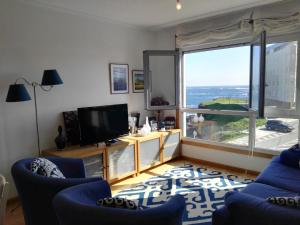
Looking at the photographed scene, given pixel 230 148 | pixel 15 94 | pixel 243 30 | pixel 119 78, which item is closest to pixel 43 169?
pixel 15 94

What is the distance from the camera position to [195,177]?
3.57m

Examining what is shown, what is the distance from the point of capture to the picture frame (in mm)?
4270

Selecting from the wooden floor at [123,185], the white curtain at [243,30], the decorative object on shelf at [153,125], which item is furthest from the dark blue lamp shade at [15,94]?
the white curtain at [243,30]

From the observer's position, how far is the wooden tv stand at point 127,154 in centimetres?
311

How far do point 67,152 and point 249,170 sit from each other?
2.67 m

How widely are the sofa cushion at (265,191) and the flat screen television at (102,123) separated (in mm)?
1969

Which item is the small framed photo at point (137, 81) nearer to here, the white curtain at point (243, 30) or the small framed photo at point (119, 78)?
the small framed photo at point (119, 78)

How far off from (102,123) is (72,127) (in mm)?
407

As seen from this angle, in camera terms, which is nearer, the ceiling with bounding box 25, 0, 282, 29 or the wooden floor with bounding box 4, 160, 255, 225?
the wooden floor with bounding box 4, 160, 255, 225

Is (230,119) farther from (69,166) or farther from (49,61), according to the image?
(49,61)

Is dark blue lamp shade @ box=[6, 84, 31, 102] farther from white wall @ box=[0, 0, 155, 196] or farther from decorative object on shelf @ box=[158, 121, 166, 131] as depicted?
decorative object on shelf @ box=[158, 121, 166, 131]

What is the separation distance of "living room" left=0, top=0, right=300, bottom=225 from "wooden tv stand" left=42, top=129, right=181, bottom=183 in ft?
0.06

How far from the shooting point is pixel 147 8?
10.8 feet

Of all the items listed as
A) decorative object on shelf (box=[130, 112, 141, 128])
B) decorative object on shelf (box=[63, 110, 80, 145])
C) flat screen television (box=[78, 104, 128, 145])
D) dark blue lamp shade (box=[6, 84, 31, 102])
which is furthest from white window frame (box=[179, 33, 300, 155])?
dark blue lamp shade (box=[6, 84, 31, 102])
